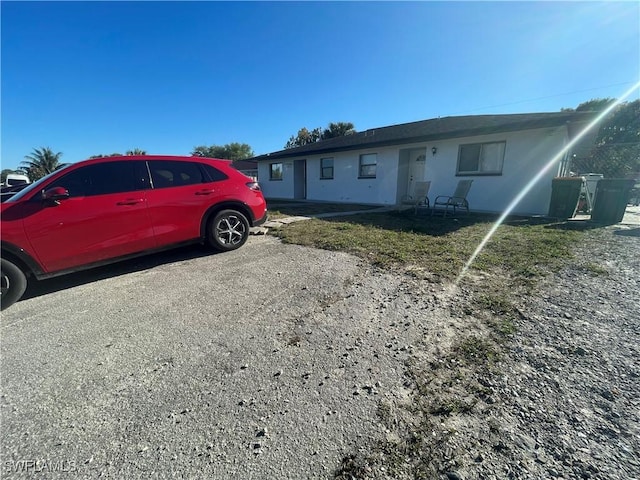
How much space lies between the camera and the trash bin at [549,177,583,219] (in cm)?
747

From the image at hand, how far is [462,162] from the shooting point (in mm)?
10023

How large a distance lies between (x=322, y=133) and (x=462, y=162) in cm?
3430

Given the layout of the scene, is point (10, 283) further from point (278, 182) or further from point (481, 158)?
point (278, 182)

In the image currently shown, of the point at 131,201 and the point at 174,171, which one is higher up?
the point at 174,171

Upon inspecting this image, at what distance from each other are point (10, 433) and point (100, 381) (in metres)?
0.44

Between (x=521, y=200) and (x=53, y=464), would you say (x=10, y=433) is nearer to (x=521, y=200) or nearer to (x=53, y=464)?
(x=53, y=464)

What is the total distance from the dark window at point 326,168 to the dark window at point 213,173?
10.4 m

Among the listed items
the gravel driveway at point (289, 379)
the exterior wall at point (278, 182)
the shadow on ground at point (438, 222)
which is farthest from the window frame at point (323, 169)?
the gravel driveway at point (289, 379)

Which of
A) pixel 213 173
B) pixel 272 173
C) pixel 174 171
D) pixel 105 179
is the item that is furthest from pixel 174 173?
pixel 272 173

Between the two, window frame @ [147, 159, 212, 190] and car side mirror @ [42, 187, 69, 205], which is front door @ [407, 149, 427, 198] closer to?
window frame @ [147, 159, 212, 190]

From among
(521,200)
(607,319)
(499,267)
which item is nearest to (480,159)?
(521,200)

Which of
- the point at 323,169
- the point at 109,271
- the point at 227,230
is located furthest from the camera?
the point at 323,169

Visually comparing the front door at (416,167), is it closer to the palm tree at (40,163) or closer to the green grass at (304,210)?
the green grass at (304,210)

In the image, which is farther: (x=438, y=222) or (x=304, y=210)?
(x=304, y=210)
